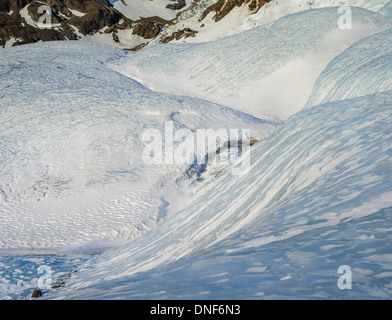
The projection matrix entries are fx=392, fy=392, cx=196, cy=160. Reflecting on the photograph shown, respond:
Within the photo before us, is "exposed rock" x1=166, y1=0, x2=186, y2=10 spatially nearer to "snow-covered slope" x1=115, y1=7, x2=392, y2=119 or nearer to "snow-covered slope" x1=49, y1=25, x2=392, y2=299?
"snow-covered slope" x1=115, y1=7, x2=392, y2=119

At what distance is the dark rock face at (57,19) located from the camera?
68.8 m

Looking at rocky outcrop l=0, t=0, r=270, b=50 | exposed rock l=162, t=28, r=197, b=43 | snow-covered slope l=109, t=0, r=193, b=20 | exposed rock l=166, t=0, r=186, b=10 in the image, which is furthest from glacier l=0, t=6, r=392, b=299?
exposed rock l=166, t=0, r=186, b=10

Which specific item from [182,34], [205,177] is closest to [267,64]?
[205,177]

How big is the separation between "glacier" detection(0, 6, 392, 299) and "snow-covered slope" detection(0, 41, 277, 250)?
0.04 metres

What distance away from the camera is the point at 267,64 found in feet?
41.2

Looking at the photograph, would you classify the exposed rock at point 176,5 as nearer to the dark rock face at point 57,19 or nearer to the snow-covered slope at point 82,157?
the dark rock face at point 57,19

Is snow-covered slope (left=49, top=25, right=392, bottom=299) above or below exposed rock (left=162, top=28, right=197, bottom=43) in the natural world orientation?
below

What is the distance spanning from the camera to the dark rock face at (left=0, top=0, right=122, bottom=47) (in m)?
68.8

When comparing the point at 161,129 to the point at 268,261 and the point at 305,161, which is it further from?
the point at 268,261

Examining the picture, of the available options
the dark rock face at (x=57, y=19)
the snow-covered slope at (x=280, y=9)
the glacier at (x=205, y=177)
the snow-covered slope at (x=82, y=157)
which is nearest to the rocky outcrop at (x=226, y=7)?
the snow-covered slope at (x=280, y=9)

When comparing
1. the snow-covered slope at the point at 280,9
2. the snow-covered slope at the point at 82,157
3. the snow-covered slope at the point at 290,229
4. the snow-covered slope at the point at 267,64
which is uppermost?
the snow-covered slope at the point at 280,9

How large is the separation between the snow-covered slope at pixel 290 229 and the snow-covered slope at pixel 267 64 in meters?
6.28

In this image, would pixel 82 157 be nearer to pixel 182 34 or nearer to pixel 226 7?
pixel 182 34

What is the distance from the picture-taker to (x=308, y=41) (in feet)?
41.6
